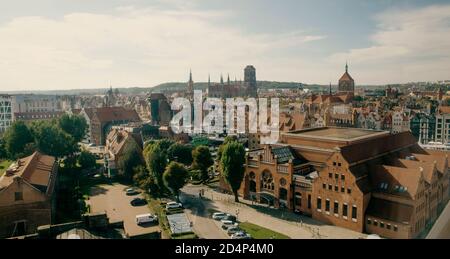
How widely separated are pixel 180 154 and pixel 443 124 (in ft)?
85.8

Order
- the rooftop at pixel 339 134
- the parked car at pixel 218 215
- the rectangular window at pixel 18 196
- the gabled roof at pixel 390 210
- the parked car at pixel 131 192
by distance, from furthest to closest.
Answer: the parked car at pixel 131 192 < the rooftop at pixel 339 134 < the parked car at pixel 218 215 < the rectangular window at pixel 18 196 < the gabled roof at pixel 390 210

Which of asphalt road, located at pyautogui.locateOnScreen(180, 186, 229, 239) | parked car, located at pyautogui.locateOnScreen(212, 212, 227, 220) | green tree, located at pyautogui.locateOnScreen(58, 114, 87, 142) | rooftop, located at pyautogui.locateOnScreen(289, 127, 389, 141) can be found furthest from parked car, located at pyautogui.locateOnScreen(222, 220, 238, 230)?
green tree, located at pyautogui.locateOnScreen(58, 114, 87, 142)

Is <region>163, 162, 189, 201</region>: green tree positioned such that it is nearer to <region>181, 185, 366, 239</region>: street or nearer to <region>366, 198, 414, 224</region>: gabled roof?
<region>181, 185, 366, 239</region>: street

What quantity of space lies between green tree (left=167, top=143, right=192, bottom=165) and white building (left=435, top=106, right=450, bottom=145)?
25.0m

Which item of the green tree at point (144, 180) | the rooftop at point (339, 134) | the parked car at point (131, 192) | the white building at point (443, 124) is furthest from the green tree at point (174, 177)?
the white building at point (443, 124)

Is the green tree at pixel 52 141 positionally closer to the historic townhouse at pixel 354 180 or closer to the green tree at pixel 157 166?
the green tree at pixel 157 166

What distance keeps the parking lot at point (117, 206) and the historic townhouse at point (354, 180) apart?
721 cm

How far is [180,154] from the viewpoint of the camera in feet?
99.2

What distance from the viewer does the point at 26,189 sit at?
614 inches

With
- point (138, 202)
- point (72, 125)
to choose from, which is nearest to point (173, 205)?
point (138, 202)

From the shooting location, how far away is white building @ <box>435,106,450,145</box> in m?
34.8

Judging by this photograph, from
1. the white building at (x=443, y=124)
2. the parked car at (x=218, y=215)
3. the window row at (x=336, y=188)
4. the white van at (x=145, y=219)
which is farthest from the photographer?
the white building at (x=443, y=124)

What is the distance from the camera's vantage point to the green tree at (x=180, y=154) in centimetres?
3009
